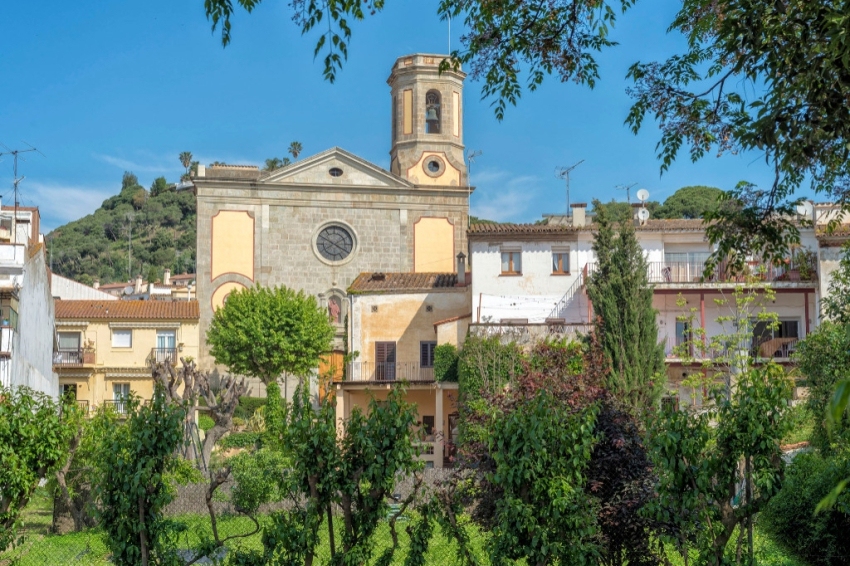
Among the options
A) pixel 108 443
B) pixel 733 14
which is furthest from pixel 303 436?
pixel 733 14

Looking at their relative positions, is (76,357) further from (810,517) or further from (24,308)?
(810,517)

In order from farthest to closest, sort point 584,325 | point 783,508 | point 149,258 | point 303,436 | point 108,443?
1. point 149,258
2. point 584,325
3. point 783,508
4. point 108,443
5. point 303,436

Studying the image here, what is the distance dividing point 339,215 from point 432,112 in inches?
299

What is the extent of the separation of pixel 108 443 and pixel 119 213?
114 meters

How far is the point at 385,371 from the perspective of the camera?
3953cm

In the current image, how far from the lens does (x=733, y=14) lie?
9.55 meters

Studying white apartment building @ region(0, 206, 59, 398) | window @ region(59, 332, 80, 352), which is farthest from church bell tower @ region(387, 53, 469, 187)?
white apartment building @ region(0, 206, 59, 398)

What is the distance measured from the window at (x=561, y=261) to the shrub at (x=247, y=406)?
568 inches

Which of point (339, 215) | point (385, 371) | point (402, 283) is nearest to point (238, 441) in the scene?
point (385, 371)

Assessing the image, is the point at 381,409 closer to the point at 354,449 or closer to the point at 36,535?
the point at 354,449

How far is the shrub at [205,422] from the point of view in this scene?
41.8m

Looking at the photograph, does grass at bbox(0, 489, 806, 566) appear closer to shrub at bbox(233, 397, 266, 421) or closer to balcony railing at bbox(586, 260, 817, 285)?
balcony railing at bbox(586, 260, 817, 285)

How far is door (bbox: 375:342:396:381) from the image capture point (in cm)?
3944

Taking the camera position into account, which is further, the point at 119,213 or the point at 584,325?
the point at 119,213
